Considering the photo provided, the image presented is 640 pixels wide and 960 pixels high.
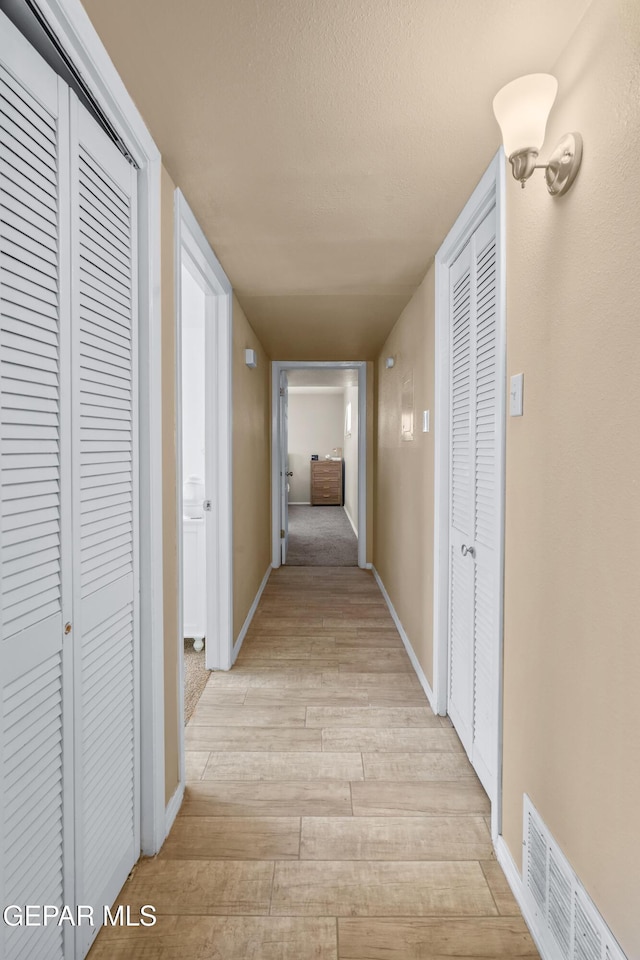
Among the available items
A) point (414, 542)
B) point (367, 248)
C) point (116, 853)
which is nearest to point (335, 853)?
point (116, 853)

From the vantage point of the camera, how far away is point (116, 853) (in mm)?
1383

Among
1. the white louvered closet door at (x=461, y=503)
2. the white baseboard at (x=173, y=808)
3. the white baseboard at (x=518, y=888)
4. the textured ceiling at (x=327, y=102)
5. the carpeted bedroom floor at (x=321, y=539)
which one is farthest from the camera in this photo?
the carpeted bedroom floor at (x=321, y=539)

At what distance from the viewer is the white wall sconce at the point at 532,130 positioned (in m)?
1.08

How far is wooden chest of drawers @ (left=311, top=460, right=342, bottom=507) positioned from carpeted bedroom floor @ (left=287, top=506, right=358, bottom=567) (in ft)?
1.95

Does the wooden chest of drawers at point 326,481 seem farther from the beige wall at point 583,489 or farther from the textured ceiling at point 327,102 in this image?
the beige wall at point 583,489

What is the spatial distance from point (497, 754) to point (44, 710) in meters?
1.29

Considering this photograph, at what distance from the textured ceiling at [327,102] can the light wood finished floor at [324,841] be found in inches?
83.6

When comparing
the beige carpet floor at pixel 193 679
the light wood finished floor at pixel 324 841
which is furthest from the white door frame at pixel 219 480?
the light wood finished floor at pixel 324 841

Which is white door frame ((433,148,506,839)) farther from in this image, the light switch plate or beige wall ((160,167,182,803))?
beige wall ((160,167,182,803))

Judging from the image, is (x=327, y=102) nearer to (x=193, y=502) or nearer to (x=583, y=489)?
(x=583, y=489)

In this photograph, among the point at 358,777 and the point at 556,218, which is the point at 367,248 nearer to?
the point at 556,218

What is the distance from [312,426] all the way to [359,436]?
5.53 metres

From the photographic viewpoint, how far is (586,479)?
1.07 meters

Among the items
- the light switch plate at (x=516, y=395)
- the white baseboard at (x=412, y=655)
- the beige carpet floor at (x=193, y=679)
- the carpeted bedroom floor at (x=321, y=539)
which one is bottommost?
the beige carpet floor at (x=193, y=679)
